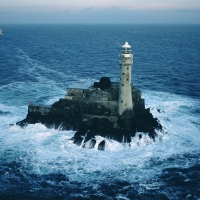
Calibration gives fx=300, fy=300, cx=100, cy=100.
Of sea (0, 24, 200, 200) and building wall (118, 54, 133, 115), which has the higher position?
building wall (118, 54, 133, 115)

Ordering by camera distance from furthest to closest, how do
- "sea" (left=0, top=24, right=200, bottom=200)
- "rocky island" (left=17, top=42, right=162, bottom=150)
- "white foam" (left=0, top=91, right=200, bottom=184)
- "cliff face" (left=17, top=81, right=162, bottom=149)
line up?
"cliff face" (left=17, top=81, right=162, bottom=149)
"rocky island" (left=17, top=42, right=162, bottom=150)
"white foam" (left=0, top=91, right=200, bottom=184)
"sea" (left=0, top=24, right=200, bottom=200)

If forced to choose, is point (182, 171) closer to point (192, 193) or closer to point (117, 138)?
point (192, 193)

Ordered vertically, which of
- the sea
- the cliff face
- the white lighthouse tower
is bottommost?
the sea

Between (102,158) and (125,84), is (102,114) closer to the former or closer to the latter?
(125,84)

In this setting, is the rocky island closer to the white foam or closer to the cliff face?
the cliff face

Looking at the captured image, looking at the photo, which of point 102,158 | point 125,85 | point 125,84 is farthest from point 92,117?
point 102,158

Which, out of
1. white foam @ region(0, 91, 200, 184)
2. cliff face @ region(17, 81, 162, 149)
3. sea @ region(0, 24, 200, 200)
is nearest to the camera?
sea @ region(0, 24, 200, 200)

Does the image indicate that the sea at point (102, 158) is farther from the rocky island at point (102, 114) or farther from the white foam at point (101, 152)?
the rocky island at point (102, 114)

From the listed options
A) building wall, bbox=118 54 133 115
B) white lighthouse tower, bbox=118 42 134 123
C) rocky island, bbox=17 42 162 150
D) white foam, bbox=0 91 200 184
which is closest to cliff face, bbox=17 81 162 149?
rocky island, bbox=17 42 162 150
